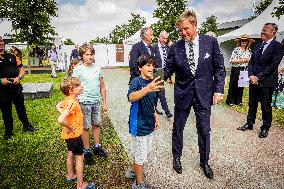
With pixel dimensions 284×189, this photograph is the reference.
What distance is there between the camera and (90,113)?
4.59 meters

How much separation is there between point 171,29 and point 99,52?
460 inches

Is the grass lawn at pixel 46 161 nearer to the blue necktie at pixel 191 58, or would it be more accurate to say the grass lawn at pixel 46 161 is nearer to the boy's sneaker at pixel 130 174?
the boy's sneaker at pixel 130 174

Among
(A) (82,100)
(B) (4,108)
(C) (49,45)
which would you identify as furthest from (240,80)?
(C) (49,45)

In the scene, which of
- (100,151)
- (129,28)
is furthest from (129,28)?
(100,151)

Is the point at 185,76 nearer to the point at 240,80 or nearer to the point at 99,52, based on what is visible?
the point at 240,80

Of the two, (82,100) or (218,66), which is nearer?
(218,66)

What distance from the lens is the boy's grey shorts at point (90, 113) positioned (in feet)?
14.8

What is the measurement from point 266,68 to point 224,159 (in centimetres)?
227

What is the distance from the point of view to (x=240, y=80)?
8.86 metres

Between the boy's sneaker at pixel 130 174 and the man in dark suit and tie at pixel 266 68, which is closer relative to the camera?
the boy's sneaker at pixel 130 174

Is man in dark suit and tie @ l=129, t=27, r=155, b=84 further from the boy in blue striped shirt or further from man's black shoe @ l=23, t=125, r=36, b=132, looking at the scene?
the boy in blue striped shirt

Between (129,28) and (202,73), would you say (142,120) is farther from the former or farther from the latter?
(129,28)

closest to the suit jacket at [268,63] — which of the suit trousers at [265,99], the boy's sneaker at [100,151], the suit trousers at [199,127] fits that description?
the suit trousers at [265,99]

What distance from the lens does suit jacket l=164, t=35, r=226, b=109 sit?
3900mm
